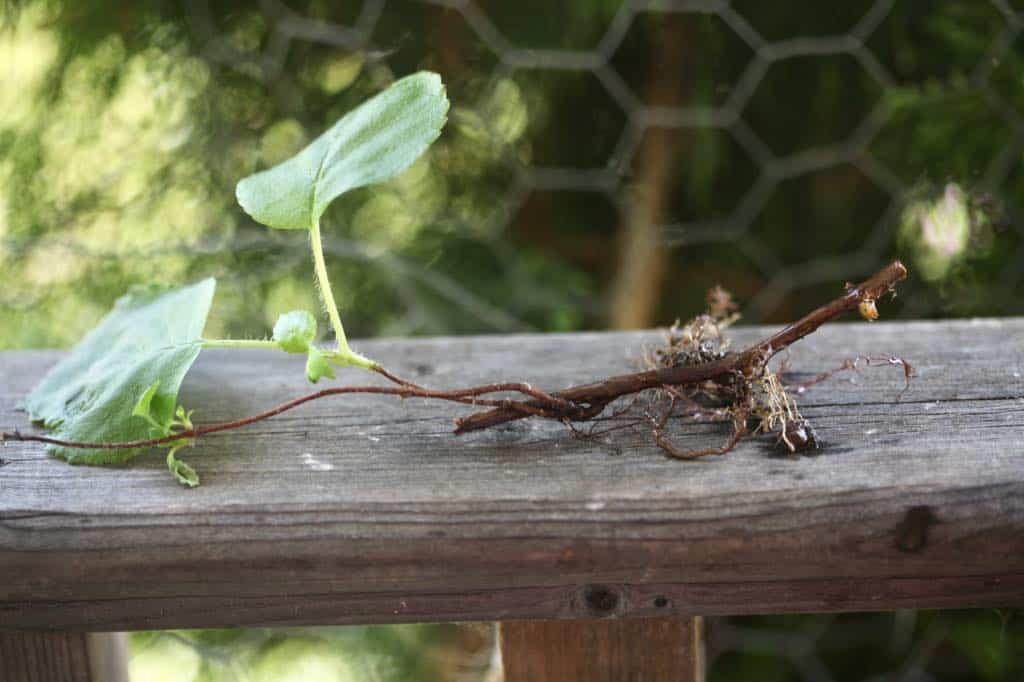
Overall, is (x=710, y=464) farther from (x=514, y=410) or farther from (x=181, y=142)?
(x=181, y=142)

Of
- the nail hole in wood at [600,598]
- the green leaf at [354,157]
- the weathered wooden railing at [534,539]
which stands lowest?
the nail hole in wood at [600,598]

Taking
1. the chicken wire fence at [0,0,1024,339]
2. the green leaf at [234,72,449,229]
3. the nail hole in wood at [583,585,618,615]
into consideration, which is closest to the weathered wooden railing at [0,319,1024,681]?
the nail hole in wood at [583,585,618,615]

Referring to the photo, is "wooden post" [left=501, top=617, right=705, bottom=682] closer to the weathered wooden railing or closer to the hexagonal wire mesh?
the weathered wooden railing

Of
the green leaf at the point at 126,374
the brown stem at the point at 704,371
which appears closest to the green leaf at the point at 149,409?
the green leaf at the point at 126,374

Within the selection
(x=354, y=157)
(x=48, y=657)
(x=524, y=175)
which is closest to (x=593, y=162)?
(x=524, y=175)

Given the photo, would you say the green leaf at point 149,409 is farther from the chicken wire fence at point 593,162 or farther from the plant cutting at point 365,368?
the chicken wire fence at point 593,162

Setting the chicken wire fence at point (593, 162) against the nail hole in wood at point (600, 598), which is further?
the chicken wire fence at point (593, 162)
